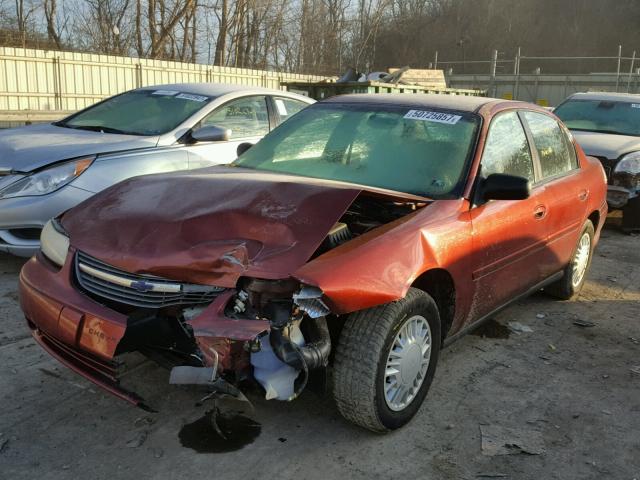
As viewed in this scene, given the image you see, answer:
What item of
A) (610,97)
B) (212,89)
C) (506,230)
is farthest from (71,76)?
(506,230)

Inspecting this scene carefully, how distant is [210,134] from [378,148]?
2.14m

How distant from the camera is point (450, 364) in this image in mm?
3871

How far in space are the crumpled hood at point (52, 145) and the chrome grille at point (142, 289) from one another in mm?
2466

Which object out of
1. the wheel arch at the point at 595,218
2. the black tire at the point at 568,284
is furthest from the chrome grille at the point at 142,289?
the wheel arch at the point at 595,218

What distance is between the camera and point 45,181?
15.9ft

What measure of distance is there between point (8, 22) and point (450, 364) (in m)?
24.3

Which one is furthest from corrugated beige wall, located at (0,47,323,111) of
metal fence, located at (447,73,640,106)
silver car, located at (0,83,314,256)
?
metal fence, located at (447,73,640,106)

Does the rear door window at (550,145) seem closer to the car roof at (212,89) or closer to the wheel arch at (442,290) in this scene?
the wheel arch at (442,290)

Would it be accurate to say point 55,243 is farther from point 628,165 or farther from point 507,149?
point 628,165

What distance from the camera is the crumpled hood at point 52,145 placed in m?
4.94

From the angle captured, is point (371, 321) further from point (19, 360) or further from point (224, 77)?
point (224, 77)

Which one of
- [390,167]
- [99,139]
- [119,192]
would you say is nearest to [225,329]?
[119,192]

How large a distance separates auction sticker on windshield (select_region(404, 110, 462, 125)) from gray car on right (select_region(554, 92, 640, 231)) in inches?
187

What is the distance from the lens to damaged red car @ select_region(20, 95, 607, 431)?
101 inches
